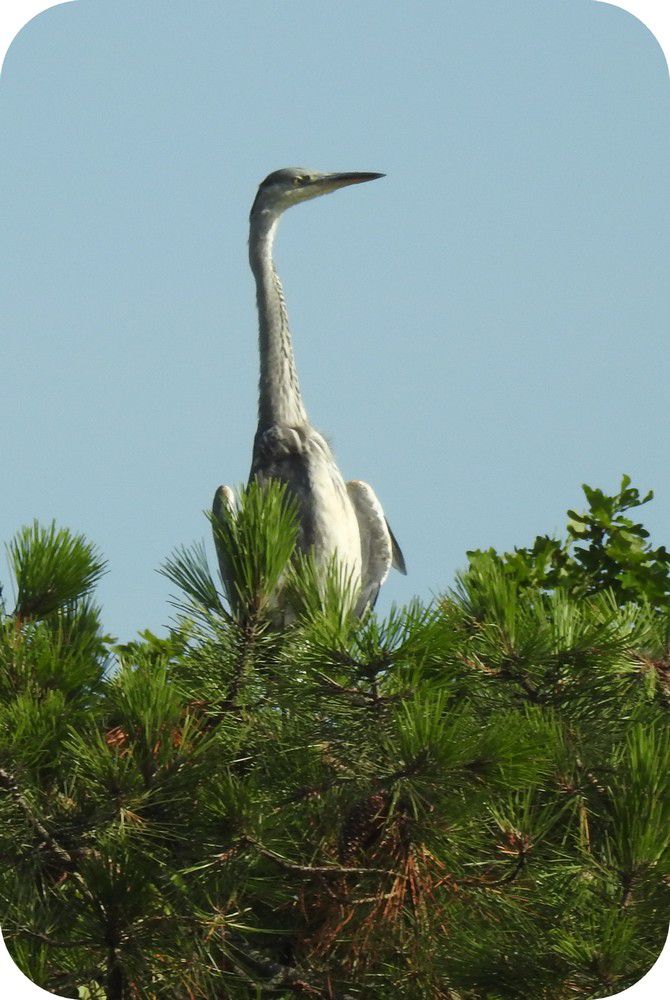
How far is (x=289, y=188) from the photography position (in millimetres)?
4809

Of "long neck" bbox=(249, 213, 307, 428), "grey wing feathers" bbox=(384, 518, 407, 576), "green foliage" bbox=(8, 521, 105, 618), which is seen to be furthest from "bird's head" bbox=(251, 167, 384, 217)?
"green foliage" bbox=(8, 521, 105, 618)

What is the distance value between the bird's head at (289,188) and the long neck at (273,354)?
0.16 meters

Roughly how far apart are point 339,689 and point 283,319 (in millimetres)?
2665

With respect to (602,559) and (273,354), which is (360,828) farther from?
(273,354)

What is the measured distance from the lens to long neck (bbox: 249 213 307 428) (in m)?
4.50

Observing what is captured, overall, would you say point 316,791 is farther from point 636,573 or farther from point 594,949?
point 636,573

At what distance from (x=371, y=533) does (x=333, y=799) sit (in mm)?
2487

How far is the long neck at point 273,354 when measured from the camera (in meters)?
4.50

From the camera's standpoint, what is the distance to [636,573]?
12.1 feet

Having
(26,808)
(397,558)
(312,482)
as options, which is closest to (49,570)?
(26,808)

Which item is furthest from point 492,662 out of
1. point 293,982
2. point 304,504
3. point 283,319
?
point 283,319

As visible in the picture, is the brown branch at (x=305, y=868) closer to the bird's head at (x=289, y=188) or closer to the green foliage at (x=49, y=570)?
Result: the green foliage at (x=49, y=570)

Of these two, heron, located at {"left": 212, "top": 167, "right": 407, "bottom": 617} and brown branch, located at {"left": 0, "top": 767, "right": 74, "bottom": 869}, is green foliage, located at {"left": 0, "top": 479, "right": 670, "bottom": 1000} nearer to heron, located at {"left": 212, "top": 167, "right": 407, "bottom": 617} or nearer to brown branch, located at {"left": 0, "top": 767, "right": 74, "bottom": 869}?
brown branch, located at {"left": 0, "top": 767, "right": 74, "bottom": 869}

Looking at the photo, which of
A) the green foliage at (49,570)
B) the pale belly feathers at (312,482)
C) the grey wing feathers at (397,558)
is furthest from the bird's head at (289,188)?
the green foliage at (49,570)
